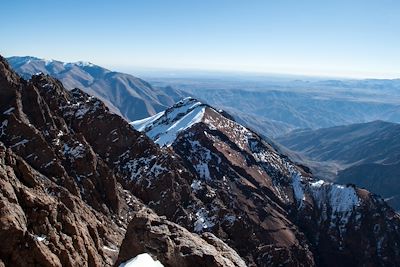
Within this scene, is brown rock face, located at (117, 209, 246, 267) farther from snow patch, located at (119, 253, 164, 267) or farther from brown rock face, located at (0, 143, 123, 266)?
brown rock face, located at (0, 143, 123, 266)

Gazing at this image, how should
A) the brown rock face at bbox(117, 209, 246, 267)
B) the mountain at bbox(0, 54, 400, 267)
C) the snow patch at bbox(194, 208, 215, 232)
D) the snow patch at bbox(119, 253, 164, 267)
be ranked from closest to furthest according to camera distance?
the snow patch at bbox(119, 253, 164, 267) → the brown rock face at bbox(117, 209, 246, 267) → the mountain at bbox(0, 54, 400, 267) → the snow patch at bbox(194, 208, 215, 232)

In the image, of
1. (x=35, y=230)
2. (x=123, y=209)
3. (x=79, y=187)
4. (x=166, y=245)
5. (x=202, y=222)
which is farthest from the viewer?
(x=202, y=222)

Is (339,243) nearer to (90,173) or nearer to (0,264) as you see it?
(90,173)

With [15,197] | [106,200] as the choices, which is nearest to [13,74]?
[106,200]

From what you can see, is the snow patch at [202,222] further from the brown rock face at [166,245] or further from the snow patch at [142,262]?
the snow patch at [142,262]

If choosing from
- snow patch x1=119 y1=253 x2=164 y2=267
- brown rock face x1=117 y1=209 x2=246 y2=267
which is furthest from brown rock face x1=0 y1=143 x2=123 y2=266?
snow patch x1=119 y1=253 x2=164 y2=267

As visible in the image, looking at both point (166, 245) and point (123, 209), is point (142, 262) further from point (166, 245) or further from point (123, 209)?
point (123, 209)

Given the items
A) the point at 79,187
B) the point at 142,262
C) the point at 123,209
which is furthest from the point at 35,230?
the point at 123,209
